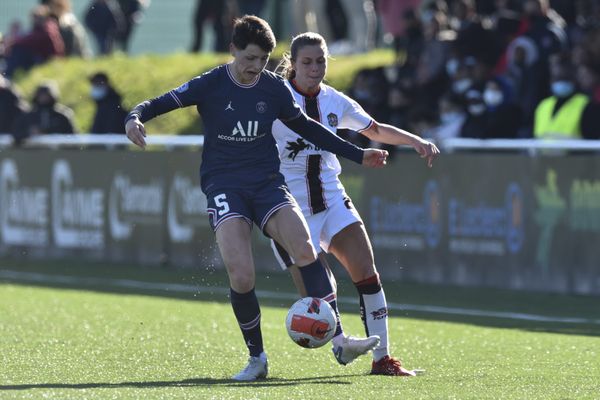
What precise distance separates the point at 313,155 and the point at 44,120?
1107 centimetres

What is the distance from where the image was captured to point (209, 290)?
16.0 metres

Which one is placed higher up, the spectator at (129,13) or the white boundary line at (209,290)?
the spectator at (129,13)

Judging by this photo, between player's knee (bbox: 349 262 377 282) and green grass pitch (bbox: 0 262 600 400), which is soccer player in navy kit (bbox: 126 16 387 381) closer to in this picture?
player's knee (bbox: 349 262 377 282)

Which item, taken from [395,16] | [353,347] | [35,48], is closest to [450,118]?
[395,16]

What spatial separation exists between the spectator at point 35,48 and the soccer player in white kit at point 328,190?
55.5ft

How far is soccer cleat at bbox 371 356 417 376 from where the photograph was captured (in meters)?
8.98

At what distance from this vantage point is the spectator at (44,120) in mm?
19641

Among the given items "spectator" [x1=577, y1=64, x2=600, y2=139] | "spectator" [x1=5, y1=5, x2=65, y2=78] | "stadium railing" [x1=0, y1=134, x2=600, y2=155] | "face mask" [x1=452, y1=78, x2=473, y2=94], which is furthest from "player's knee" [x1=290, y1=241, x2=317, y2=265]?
"spectator" [x1=5, y1=5, x2=65, y2=78]

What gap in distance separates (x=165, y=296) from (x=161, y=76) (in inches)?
429

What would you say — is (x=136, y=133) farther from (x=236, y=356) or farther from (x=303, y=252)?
(x=236, y=356)

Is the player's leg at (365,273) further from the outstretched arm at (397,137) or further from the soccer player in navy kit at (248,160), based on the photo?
the outstretched arm at (397,137)

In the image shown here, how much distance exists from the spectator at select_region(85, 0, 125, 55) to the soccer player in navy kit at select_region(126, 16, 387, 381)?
18.3m

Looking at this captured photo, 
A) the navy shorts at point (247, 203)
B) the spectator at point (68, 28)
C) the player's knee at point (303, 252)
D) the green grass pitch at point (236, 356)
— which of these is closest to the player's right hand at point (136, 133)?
the navy shorts at point (247, 203)

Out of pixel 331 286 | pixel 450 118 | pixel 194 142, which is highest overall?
pixel 450 118
